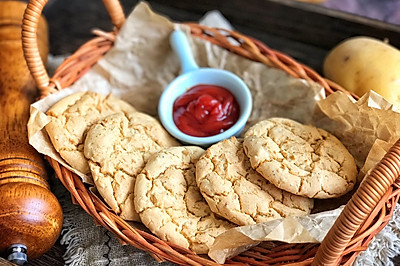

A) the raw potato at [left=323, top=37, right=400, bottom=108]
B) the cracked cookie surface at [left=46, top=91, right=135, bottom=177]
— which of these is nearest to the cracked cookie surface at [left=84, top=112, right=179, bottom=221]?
the cracked cookie surface at [left=46, top=91, right=135, bottom=177]

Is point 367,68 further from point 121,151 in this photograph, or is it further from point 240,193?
point 121,151

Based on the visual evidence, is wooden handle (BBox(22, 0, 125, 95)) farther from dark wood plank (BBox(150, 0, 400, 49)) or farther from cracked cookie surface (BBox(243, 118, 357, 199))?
dark wood plank (BBox(150, 0, 400, 49))

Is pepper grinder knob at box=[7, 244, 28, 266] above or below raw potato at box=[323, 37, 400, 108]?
below

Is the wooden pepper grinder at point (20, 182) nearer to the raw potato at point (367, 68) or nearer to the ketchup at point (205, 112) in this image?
the ketchup at point (205, 112)

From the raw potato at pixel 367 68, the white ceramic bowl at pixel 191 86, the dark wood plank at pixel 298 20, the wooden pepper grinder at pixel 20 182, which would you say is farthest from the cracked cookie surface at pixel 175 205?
the dark wood plank at pixel 298 20

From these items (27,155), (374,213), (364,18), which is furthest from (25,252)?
(364,18)

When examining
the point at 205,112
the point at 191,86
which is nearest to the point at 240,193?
the point at 205,112

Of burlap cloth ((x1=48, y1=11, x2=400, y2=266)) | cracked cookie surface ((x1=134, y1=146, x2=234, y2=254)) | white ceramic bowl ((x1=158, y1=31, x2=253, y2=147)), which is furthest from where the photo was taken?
white ceramic bowl ((x1=158, y1=31, x2=253, y2=147))
